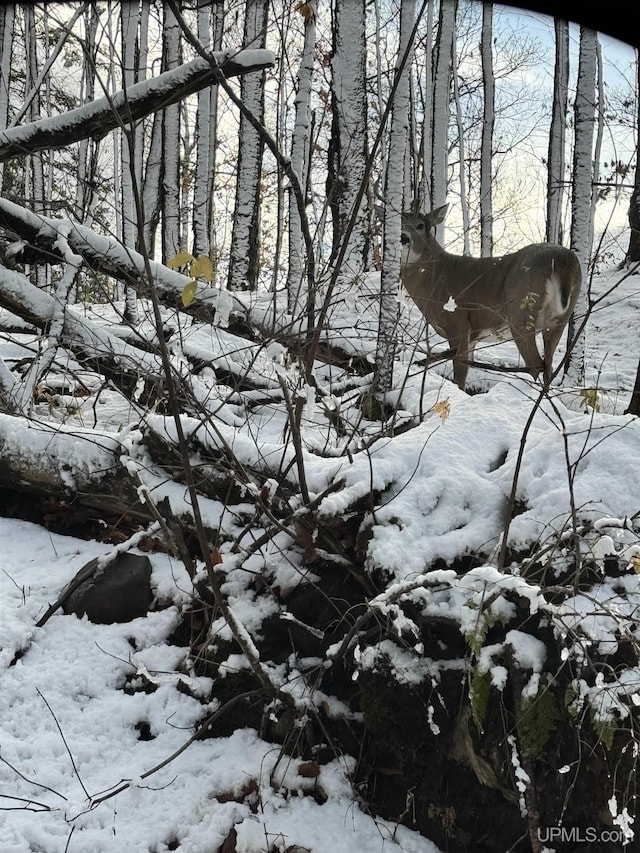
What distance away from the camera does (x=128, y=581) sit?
12.9 feet

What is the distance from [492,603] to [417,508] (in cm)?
77

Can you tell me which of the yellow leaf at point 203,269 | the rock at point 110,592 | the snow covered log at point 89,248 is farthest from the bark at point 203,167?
the yellow leaf at point 203,269

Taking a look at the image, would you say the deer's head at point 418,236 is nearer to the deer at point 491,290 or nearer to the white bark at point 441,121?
the deer at point 491,290

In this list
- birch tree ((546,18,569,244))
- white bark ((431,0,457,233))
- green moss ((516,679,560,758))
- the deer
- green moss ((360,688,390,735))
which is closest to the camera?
green moss ((516,679,560,758))

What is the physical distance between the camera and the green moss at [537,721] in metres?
2.59

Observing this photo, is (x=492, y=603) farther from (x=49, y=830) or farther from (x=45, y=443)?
(x=45, y=443)

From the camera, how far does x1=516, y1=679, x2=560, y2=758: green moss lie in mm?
2588

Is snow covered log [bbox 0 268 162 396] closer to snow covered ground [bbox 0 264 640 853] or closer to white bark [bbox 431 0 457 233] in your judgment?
snow covered ground [bbox 0 264 640 853]

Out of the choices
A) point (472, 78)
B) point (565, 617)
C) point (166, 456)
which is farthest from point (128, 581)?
point (472, 78)

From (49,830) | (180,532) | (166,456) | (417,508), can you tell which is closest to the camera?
(49,830)

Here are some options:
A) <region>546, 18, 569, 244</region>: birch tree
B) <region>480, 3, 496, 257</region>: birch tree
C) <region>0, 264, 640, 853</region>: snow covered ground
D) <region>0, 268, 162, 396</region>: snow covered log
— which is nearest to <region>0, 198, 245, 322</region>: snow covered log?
<region>0, 268, 162, 396</region>: snow covered log

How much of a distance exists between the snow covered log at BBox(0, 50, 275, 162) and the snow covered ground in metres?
1.83

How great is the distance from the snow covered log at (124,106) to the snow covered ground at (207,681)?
1829mm

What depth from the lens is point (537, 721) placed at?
8.56 feet
